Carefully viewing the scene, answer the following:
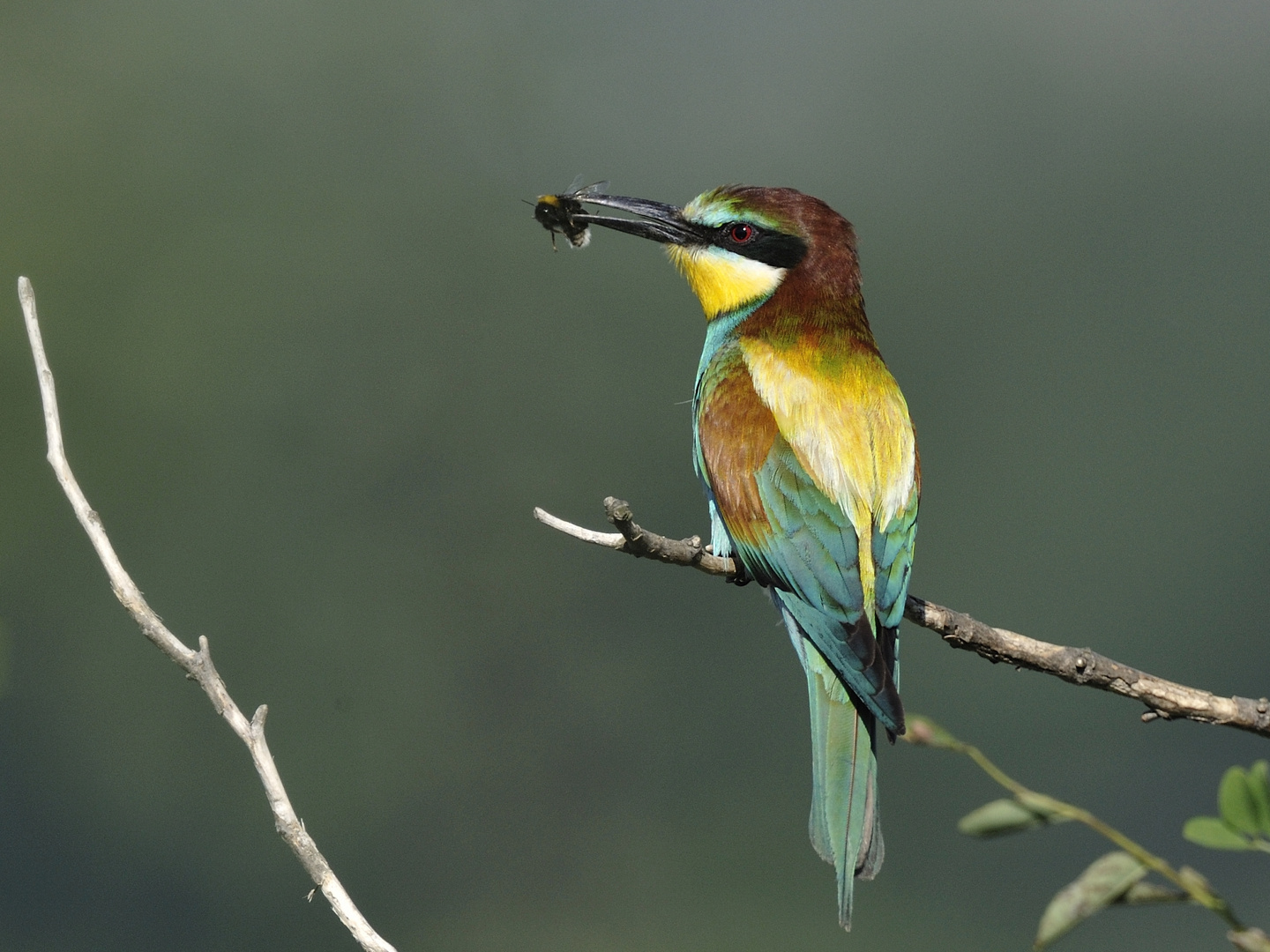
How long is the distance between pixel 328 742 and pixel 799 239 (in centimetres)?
1283

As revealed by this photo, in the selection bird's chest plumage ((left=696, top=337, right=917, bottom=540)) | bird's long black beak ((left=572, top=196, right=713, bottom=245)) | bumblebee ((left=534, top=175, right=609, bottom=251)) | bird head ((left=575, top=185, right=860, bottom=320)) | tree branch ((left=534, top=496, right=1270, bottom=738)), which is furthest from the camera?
bumblebee ((left=534, top=175, right=609, bottom=251))

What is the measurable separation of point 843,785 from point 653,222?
1.20 meters

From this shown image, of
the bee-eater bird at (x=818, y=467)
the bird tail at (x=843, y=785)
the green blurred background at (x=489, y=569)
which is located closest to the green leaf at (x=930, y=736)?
the bee-eater bird at (x=818, y=467)

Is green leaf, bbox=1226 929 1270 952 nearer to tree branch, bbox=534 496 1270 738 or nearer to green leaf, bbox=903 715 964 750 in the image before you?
green leaf, bbox=903 715 964 750

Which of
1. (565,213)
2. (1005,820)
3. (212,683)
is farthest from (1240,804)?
(565,213)

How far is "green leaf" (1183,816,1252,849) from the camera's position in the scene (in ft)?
2.49

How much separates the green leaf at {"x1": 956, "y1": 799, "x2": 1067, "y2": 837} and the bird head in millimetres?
1611

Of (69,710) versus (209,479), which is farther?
(209,479)

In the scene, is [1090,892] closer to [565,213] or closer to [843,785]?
[843,785]

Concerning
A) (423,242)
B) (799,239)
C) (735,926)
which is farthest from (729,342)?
(423,242)

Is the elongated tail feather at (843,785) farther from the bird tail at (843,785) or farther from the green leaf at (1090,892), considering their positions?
the green leaf at (1090,892)

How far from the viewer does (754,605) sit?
18.1 m

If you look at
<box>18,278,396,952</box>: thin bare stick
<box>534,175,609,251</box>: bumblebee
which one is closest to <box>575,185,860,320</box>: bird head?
<box>534,175,609,251</box>: bumblebee

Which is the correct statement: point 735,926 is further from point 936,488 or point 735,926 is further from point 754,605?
point 936,488
